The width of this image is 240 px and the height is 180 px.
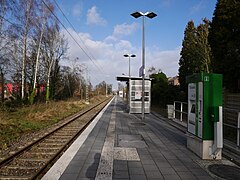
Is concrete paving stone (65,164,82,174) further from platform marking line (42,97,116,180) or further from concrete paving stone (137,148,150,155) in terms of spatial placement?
concrete paving stone (137,148,150,155)

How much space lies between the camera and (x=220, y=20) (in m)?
14.1

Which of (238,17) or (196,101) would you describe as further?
(238,17)

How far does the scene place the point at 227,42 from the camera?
1349cm

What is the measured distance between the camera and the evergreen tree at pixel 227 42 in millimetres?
12742

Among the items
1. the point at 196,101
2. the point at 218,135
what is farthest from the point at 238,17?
the point at 218,135

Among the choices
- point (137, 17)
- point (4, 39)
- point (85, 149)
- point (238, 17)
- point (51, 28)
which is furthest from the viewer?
point (51, 28)

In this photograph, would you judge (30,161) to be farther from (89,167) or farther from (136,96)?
(136,96)

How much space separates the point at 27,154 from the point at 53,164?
1.48 meters

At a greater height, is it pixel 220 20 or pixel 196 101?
pixel 220 20

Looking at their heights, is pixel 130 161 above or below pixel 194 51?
below

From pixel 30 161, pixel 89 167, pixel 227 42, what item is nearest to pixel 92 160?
pixel 89 167

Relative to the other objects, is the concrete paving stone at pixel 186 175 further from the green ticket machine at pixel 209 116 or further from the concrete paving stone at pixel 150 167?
the green ticket machine at pixel 209 116

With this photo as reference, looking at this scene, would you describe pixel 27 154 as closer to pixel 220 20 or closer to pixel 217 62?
pixel 217 62

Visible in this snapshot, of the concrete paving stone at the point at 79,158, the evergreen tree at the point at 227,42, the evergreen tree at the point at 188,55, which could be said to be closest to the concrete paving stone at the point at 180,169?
the concrete paving stone at the point at 79,158
